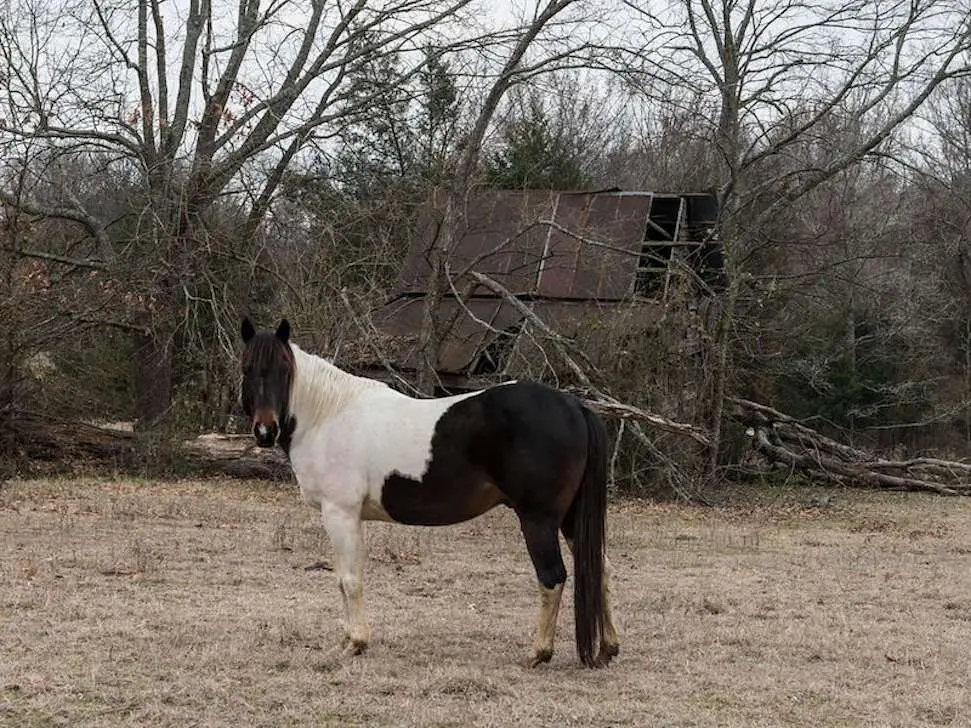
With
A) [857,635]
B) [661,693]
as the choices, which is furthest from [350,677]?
[857,635]

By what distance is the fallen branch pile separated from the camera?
50.5ft

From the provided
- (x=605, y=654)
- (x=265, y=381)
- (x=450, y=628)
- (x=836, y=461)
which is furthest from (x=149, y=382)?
(x=605, y=654)

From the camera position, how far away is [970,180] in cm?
2594

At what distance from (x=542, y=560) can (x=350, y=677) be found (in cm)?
108

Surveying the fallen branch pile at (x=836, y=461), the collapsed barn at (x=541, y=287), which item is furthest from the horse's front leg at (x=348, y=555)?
the fallen branch pile at (x=836, y=461)

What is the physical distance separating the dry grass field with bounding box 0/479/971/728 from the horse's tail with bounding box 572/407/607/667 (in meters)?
0.19

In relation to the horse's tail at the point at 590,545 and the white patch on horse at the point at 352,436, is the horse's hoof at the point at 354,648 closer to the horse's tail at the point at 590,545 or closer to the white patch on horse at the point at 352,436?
the white patch on horse at the point at 352,436

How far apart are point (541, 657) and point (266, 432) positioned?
1.80 metres

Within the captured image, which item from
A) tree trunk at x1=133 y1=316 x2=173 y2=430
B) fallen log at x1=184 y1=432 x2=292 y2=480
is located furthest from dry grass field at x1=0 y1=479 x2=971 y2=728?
tree trunk at x1=133 y1=316 x2=173 y2=430

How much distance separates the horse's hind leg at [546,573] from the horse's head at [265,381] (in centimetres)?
139

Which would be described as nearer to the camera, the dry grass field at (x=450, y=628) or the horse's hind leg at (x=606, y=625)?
the dry grass field at (x=450, y=628)

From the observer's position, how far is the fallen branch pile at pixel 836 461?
15.4 metres

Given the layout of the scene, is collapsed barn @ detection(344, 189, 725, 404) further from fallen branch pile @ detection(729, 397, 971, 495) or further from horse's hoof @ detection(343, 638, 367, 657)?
horse's hoof @ detection(343, 638, 367, 657)

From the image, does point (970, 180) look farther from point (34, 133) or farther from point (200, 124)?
point (34, 133)
